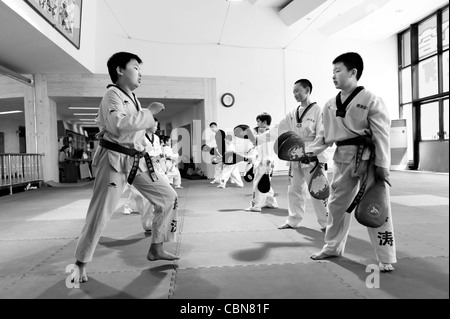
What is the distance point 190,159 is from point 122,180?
10.3 m

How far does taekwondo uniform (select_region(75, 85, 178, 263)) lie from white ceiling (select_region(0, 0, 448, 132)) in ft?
22.2

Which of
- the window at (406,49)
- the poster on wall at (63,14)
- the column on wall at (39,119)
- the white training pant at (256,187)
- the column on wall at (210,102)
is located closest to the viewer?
the white training pant at (256,187)

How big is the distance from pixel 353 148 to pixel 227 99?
8382 mm

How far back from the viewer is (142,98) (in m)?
9.86

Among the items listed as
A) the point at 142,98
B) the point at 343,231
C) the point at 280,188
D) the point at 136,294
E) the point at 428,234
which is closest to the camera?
the point at 136,294

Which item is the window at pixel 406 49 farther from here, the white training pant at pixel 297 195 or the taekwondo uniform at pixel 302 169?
the white training pant at pixel 297 195

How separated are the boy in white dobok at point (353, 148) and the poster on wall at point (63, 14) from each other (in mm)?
5652

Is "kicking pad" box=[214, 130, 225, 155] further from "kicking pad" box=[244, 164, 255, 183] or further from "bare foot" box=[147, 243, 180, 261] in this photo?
"bare foot" box=[147, 243, 180, 261]

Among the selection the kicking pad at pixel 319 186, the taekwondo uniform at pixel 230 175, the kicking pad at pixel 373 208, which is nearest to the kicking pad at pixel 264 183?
the kicking pad at pixel 319 186

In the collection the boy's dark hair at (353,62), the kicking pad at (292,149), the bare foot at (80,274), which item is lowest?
the bare foot at (80,274)

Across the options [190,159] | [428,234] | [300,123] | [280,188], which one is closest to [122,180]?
[300,123]

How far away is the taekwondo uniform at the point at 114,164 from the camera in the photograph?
207cm

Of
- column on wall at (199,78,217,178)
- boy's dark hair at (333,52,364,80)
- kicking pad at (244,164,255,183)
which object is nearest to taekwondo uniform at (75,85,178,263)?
boy's dark hair at (333,52,364,80)
